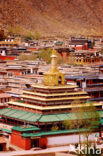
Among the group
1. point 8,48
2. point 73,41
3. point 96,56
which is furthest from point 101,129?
point 73,41

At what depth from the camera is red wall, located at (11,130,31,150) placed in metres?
48.3

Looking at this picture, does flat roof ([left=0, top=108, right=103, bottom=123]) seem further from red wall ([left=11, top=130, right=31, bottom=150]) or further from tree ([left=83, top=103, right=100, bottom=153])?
red wall ([left=11, top=130, right=31, bottom=150])

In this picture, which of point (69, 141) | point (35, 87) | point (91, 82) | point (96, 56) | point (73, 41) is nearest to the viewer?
point (69, 141)

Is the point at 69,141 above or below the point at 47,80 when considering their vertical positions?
below

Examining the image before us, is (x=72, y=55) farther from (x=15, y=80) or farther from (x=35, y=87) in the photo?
(x=35, y=87)

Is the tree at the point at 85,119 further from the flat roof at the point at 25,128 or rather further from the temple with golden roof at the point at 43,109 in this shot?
the flat roof at the point at 25,128

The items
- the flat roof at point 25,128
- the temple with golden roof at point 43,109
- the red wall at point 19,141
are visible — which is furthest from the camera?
the temple with golden roof at point 43,109

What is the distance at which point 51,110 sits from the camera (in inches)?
2025

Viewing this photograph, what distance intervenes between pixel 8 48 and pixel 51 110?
67.2 meters

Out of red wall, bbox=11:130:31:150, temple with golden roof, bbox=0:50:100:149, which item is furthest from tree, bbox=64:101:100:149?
red wall, bbox=11:130:31:150

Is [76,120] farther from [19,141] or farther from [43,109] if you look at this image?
[19,141]

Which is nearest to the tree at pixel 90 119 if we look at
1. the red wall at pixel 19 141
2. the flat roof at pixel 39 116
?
the flat roof at pixel 39 116

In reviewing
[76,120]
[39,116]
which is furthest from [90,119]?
[39,116]

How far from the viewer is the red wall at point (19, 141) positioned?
48344 millimetres
